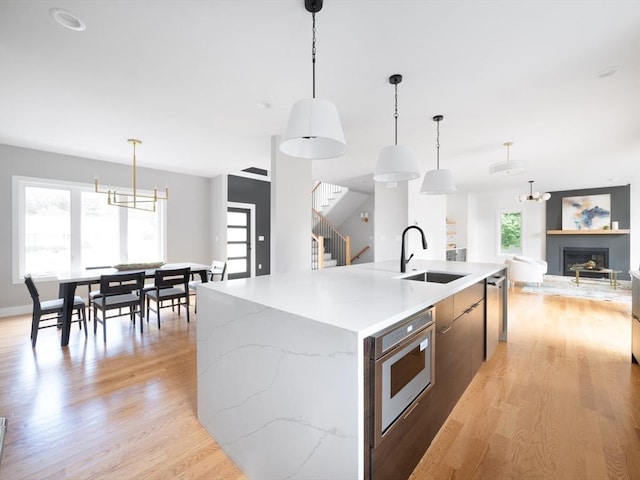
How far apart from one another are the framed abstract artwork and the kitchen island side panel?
9.46 metres

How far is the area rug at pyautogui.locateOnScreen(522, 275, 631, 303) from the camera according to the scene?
552 cm

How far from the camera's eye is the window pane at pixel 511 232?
336 inches

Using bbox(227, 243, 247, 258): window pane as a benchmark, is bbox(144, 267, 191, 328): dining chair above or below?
below

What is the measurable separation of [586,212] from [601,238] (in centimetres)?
74

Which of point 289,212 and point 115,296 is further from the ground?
point 289,212

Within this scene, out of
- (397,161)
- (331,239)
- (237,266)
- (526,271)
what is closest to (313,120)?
(397,161)

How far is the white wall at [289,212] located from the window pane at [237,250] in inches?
119

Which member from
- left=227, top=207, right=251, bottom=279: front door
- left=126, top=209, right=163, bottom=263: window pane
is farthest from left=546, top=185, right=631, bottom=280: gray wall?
left=126, top=209, right=163, bottom=263: window pane

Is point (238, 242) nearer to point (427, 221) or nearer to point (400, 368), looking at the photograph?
point (427, 221)

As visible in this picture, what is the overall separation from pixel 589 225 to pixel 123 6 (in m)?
10.1

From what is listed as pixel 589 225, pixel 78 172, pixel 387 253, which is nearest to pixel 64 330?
pixel 78 172

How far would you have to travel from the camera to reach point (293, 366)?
120 centimetres

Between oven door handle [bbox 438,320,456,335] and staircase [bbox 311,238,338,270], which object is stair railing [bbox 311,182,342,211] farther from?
oven door handle [bbox 438,320,456,335]

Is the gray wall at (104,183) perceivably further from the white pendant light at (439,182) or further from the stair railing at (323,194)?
the white pendant light at (439,182)
